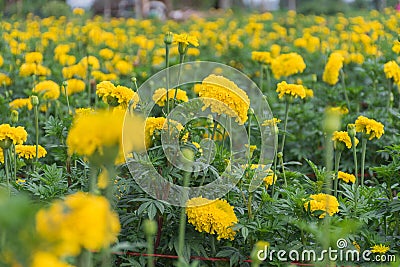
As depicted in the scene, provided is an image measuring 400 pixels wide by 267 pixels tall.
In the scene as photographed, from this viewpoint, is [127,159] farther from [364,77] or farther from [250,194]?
[364,77]

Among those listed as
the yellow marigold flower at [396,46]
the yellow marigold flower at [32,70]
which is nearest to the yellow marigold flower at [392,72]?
the yellow marigold flower at [396,46]

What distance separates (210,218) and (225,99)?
1.31ft

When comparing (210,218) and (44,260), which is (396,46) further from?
(44,260)

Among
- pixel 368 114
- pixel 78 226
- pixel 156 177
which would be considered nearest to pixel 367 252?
pixel 156 177

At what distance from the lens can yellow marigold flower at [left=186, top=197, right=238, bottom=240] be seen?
6.46 feet

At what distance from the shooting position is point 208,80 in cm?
214

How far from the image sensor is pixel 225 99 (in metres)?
2.07

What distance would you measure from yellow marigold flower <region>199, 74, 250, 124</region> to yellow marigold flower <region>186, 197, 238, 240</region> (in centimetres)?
31

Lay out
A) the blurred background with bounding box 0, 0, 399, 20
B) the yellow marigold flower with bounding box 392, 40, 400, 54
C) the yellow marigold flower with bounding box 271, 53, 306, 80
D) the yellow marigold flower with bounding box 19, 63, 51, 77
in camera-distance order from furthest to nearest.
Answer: the blurred background with bounding box 0, 0, 399, 20, the yellow marigold flower with bounding box 19, 63, 51, 77, the yellow marigold flower with bounding box 271, 53, 306, 80, the yellow marigold flower with bounding box 392, 40, 400, 54

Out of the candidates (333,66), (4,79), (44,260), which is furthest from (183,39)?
(4,79)

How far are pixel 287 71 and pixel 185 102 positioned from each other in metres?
1.57

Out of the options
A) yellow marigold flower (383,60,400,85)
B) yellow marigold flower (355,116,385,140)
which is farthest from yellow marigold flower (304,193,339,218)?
yellow marigold flower (383,60,400,85)

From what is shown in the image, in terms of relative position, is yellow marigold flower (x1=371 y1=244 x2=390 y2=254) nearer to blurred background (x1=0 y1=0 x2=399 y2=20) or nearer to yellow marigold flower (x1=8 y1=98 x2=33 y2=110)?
yellow marigold flower (x1=8 y1=98 x2=33 y2=110)

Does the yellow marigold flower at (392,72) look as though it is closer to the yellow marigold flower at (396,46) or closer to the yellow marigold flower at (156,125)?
the yellow marigold flower at (396,46)
